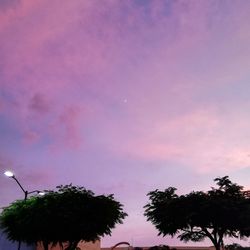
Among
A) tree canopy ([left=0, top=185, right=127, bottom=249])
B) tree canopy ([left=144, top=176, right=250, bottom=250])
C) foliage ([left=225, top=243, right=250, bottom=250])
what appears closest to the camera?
tree canopy ([left=0, top=185, right=127, bottom=249])

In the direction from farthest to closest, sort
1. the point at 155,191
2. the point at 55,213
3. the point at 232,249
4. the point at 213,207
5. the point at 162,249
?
the point at 232,249 < the point at 162,249 < the point at 155,191 < the point at 213,207 < the point at 55,213

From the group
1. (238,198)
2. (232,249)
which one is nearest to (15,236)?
(238,198)

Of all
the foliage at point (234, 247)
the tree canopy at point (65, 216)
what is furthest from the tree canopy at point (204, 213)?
the foliage at point (234, 247)

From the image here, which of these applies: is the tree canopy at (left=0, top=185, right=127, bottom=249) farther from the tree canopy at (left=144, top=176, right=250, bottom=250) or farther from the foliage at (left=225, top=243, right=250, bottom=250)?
the foliage at (left=225, top=243, right=250, bottom=250)

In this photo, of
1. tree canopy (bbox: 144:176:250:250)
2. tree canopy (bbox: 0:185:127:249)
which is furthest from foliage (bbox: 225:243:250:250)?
tree canopy (bbox: 0:185:127:249)

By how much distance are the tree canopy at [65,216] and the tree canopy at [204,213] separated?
11571 millimetres

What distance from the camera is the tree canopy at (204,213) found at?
2039 inches

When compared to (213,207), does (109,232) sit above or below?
below

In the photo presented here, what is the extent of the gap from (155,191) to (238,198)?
37.2 ft

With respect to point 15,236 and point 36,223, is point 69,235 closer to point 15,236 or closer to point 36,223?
point 36,223

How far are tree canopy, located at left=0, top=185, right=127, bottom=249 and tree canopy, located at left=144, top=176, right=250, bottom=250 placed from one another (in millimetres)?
11571

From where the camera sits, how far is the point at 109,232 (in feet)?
142

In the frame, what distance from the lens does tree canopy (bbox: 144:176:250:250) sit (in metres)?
51.8

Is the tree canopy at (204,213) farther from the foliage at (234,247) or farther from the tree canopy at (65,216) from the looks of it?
the foliage at (234,247)
